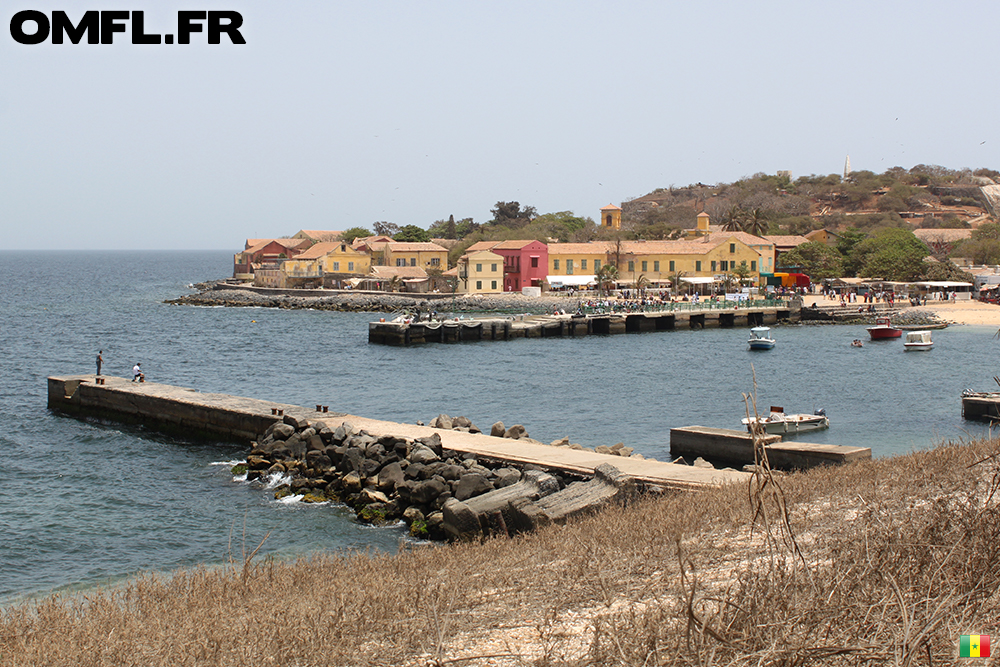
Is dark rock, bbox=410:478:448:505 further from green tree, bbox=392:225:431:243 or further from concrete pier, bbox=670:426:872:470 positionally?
green tree, bbox=392:225:431:243

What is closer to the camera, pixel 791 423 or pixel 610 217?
pixel 791 423

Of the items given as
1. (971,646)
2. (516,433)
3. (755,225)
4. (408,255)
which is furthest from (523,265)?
(971,646)

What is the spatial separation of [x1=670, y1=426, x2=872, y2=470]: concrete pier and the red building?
62156 millimetres

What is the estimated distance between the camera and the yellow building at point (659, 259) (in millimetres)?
85125

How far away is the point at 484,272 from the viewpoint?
8412 centimetres

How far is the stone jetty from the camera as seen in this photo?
1438 cm

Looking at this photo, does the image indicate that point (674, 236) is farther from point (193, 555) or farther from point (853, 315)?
point (193, 555)

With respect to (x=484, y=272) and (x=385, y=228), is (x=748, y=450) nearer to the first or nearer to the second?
(x=484, y=272)

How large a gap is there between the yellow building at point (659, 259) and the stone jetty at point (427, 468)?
6174cm

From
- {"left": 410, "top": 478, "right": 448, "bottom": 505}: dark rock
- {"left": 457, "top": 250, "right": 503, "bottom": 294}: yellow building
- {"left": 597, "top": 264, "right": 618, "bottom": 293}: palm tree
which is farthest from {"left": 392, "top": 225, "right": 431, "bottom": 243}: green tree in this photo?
{"left": 410, "top": 478, "right": 448, "bottom": 505}: dark rock

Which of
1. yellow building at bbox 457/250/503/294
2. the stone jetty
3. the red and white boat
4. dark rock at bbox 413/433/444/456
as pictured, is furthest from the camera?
yellow building at bbox 457/250/503/294

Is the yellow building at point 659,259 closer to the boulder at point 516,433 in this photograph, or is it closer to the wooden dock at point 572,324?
the wooden dock at point 572,324

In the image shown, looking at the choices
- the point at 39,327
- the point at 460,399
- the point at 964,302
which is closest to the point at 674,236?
the point at 964,302

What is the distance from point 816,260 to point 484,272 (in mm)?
31925
